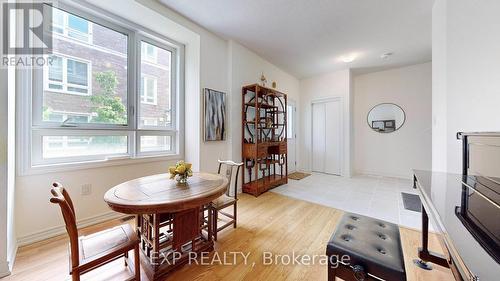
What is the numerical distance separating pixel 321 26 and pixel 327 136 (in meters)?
3.01

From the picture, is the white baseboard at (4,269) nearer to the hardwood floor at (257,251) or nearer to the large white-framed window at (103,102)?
the hardwood floor at (257,251)

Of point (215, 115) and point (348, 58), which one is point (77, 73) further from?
point (348, 58)

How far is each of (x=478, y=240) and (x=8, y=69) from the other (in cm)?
286

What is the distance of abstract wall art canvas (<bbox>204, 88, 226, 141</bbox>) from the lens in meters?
3.07

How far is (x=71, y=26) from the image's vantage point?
212 cm

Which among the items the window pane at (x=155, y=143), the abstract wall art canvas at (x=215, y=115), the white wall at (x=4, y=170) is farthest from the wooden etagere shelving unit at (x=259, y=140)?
the white wall at (x=4, y=170)

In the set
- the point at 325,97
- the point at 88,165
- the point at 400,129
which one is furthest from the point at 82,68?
the point at 400,129

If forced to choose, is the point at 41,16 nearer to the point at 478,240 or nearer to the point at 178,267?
the point at 178,267

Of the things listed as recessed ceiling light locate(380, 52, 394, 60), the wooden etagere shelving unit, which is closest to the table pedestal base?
the wooden etagere shelving unit

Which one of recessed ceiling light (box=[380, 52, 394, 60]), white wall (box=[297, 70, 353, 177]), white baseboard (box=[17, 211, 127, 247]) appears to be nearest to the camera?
white baseboard (box=[17, 211, 127, 247])

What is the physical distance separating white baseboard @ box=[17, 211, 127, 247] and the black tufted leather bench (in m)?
2.55

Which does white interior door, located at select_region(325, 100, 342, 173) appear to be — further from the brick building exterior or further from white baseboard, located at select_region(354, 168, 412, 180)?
the brick building exterior

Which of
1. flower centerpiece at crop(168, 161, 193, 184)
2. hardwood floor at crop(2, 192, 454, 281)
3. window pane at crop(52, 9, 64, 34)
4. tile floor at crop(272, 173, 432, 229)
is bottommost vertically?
hardwood floor at crop(2, 192, 454, 281)

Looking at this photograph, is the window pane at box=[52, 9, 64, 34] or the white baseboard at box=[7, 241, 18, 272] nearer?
the white baseboard at box=[7, 241, 18, 272]
